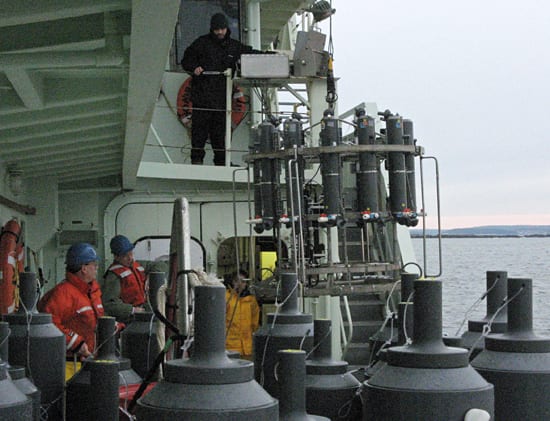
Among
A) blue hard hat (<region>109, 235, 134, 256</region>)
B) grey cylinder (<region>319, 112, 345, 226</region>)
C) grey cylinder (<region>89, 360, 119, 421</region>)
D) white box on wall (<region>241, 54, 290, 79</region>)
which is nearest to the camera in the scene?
grey cylinder (<region>89, 360, 119, 421</region>)

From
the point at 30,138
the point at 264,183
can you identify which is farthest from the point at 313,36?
the point at 30,138

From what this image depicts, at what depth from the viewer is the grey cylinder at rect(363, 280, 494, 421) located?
2.83m

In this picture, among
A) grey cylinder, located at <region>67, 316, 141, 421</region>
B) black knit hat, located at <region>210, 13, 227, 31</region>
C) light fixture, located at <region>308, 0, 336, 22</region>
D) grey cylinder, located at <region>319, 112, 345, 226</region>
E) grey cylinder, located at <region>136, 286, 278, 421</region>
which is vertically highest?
light fixture, located at <region>308, 0, 336, 22</region>

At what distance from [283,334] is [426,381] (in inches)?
67.2

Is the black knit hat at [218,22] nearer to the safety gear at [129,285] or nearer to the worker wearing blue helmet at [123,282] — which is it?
the worker wearing blue helmet at [123,282]

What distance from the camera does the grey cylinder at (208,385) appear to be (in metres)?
2.52

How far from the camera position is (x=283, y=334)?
14.9 feet

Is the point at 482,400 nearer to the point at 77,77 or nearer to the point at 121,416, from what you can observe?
the point at 121,416

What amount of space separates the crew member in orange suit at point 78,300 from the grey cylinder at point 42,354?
2.08m

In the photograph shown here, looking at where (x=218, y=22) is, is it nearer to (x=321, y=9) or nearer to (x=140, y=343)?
(x=321, y=9)

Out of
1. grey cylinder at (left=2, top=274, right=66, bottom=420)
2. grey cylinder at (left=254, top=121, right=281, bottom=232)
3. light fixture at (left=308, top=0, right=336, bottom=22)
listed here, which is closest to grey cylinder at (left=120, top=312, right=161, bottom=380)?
grey cylinder at (left=2, top=274, right=66, bottom=420)

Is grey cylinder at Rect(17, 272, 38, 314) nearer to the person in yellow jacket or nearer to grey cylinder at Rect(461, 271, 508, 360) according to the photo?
grey cylinder at Rect(461, 271, 508, 360)

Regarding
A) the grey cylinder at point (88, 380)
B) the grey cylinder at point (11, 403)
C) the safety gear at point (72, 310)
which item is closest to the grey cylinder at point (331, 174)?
the safety gear at point (72, 310)

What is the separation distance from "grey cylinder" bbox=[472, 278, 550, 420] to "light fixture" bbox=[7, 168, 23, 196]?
24.5 feet
